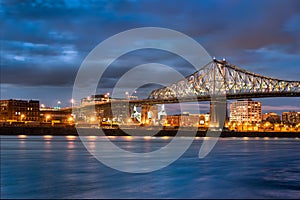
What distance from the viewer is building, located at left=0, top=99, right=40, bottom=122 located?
133250 millimetres

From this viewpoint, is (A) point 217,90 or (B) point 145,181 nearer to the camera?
(B) point 145,181

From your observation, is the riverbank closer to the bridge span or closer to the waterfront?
the bridge span

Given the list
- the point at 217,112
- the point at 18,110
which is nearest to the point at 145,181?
the point at 217,112

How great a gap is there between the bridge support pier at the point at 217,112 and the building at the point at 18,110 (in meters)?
60.6

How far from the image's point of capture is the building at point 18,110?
133 m

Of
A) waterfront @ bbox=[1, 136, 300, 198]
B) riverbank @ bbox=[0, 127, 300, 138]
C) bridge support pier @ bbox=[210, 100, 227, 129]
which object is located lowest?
waterfront @ bbox=[1, 136, 300, 198]

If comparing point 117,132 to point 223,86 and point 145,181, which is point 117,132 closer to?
point 223,86

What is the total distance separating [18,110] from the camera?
13638 centimetres

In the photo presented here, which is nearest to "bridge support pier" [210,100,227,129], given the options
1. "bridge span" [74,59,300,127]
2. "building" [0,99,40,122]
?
"bridge span" [74,59,300,127]

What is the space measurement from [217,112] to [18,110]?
67.9m

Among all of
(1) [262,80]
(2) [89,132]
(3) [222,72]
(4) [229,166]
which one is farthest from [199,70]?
(4) [229,166]

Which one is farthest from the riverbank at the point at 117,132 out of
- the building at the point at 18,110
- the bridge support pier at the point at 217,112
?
the building at the point at 18,110

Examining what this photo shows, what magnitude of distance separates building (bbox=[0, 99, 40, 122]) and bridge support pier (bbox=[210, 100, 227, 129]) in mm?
60619

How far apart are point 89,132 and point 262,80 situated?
1517 inches
